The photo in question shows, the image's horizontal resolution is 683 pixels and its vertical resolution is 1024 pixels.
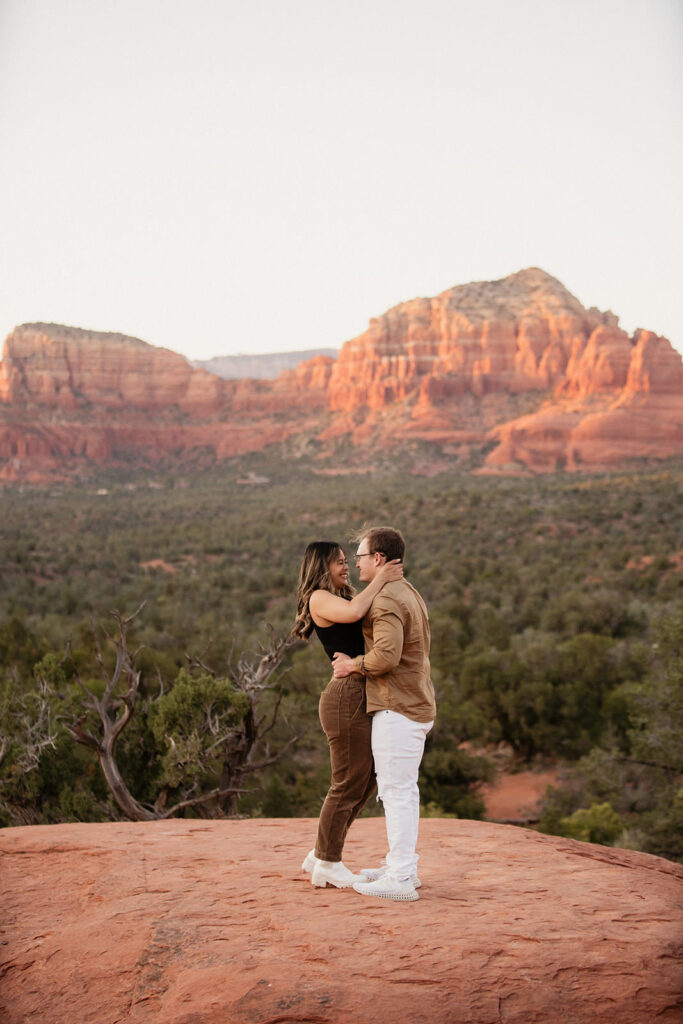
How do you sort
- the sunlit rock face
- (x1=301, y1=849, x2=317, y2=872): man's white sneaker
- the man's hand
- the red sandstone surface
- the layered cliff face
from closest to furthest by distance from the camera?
the red sandstone surface, the man's hand, (x1=301, y1=849, x2=317, y2=872): man's white sneaker, the layered cliff face, the sunlit rock face

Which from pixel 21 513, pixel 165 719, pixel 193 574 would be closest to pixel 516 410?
pixel 21 513

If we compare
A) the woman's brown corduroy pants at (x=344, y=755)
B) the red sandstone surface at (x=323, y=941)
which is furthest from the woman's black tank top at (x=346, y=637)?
the red sandstone surface at (x=323, y=941)

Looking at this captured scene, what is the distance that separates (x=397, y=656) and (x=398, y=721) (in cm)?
33

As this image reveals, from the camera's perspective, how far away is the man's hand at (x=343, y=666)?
359 cm

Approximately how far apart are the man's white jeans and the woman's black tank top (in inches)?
12.5

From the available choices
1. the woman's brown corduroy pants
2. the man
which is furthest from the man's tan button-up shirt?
the woman's brown corduroy pants

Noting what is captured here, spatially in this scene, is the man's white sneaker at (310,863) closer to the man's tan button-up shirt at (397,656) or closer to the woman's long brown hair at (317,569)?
the man's tan button-up shirt at (397,656)

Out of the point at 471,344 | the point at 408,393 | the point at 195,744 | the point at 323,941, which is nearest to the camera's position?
the point at 323,941

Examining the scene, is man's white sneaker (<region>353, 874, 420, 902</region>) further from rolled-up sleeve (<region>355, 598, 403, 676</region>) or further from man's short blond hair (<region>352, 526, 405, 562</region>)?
man's short blond hair (<region>352, 526, 405, 562</region>)

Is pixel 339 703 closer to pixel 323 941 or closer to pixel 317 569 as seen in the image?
pixel 317 569

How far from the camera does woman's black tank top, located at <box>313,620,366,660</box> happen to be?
3701mm

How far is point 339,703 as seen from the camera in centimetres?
367

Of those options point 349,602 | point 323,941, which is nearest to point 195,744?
point 349,602

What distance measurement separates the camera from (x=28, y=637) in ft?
49.2
